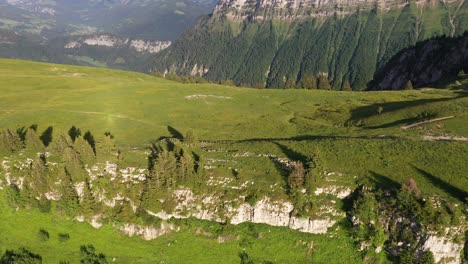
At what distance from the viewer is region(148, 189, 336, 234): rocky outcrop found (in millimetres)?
36625

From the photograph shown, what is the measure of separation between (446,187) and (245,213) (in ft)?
70.7

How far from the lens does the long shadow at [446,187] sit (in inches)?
1353

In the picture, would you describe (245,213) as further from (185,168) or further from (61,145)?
(61,145)

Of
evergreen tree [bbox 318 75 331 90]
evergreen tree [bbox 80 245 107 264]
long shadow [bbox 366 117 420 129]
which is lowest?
evergreen tree [bbox 80 245 107 264]

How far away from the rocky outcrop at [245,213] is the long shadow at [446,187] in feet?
39.4

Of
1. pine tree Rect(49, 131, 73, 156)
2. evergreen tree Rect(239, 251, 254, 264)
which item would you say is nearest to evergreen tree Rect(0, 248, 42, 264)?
pine tree Rect(49, 131, 73, 156)

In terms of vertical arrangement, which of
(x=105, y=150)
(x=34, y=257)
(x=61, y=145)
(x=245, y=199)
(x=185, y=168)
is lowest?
(x=34, y=257)

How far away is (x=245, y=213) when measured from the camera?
38594mm

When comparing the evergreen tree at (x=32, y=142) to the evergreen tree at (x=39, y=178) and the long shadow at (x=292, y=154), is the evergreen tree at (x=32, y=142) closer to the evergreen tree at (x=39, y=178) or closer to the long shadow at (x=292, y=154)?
the evergreen tree at (x=39, y=178)

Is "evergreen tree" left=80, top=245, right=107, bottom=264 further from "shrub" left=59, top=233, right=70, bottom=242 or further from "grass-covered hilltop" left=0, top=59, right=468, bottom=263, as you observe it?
"shrub" left=59, top=233, right=70, bottom=242

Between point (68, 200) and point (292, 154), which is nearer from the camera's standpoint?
point (68, 200)

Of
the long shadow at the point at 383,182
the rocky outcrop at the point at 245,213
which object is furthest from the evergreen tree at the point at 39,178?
the long shadow at the point at 383,182

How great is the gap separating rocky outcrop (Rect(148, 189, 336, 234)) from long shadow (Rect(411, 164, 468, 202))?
1200cm

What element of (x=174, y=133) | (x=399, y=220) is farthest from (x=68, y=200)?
(x=399, y=220)
